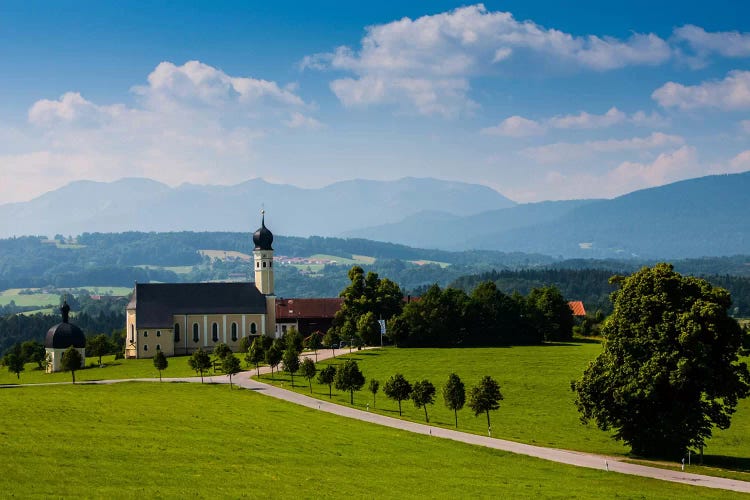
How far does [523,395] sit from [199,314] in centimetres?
5167

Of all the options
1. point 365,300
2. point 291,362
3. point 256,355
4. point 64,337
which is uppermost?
point 365,300

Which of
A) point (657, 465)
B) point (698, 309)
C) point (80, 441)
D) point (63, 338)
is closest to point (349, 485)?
point (80, 441)

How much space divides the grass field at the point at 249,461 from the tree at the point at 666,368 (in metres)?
6.28

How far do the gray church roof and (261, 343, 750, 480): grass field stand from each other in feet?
69.2

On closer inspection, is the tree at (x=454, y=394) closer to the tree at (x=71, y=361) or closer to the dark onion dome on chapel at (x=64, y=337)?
the tree at (x=71, y=361)

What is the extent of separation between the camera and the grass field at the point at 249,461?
34969mm

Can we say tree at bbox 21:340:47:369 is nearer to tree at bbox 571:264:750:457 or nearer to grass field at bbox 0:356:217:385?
grass field at bbox 0:356:217:385

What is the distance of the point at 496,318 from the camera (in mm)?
115750

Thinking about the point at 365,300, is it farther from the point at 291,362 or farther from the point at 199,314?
the point at 291,362

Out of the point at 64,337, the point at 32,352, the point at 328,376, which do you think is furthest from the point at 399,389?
the point at 32,352

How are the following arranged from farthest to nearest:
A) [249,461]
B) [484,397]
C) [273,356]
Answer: [273,356] < [484,397] < [249,461]

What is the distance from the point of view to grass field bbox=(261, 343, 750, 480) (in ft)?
176

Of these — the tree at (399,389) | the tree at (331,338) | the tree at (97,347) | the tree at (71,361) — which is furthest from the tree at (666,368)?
the tree at (97,347)

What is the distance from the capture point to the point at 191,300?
11325cm
